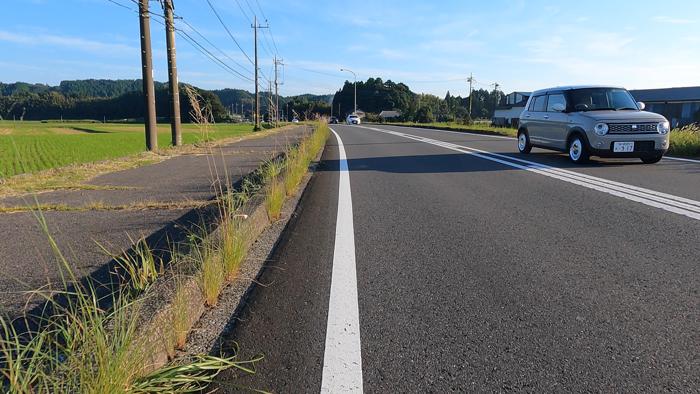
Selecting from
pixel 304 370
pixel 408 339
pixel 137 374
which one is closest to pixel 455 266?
pixel 408 339

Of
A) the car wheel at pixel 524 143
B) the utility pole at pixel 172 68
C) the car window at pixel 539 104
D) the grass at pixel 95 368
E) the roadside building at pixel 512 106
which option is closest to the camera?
the grass at pixel 95 368

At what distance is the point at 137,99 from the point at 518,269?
68.1 m

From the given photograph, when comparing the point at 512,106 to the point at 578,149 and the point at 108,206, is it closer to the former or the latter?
the point at 578,149

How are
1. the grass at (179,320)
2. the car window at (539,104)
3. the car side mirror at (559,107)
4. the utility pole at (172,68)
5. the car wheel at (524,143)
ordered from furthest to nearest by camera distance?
the utility pole at (172,68)
the car wheel at (524,143)
the car window at (539,104)
the car side mirror at (559,107)
the grass at (179,320)

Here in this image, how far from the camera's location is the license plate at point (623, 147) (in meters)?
9.10

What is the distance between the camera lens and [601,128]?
9109mm

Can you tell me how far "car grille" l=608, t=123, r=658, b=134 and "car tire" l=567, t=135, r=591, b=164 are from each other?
61cm

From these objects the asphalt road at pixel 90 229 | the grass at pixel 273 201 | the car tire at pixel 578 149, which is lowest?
the asphalt road at pixel 90 229

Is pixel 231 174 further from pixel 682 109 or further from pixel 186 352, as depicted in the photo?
pixel 682 109

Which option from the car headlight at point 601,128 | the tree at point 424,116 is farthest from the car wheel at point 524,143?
the tree at point 424,116

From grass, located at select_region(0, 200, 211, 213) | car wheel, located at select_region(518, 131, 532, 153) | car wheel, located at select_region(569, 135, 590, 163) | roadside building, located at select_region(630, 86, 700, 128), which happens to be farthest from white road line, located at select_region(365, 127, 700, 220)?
roadside building, located at select_region(630, 86, 700, 128)

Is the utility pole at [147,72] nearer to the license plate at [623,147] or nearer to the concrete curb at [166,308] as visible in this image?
the concrete curb at [166,308]

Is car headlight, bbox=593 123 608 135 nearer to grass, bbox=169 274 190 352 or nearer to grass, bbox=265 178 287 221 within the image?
grass, bbox=265 178 287 221

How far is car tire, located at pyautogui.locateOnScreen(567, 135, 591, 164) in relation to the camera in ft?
31.5
